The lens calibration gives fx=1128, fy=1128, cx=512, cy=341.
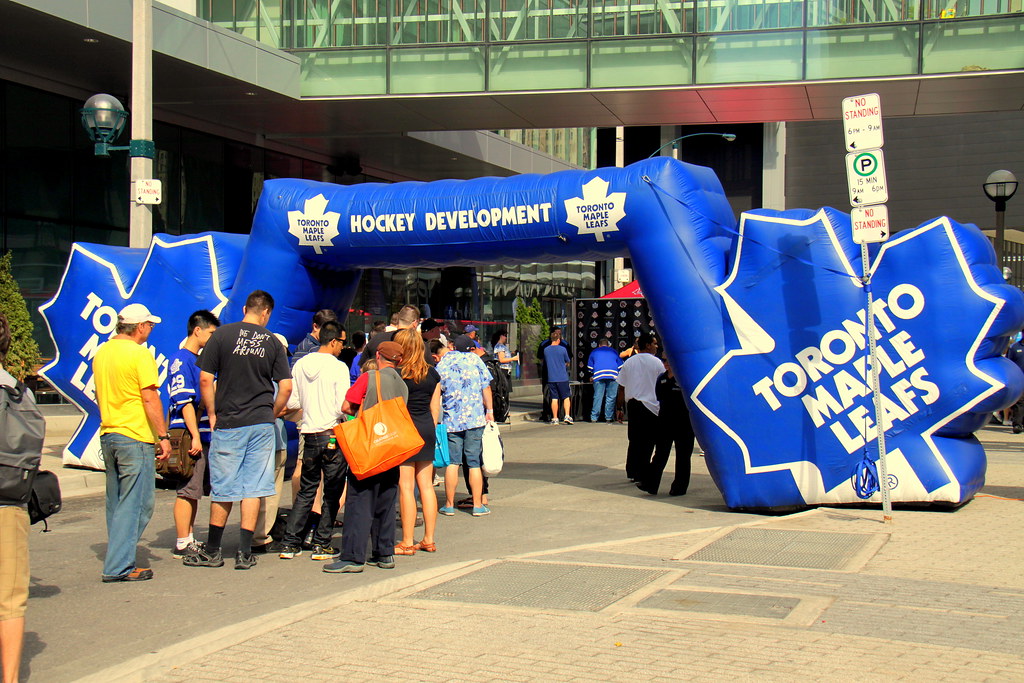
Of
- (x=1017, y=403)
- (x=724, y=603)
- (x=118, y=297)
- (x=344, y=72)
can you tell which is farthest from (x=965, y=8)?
(x=724, y=603)

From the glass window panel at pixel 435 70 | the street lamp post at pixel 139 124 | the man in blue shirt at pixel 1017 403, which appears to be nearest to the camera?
the street lamp post at pixel 139 124

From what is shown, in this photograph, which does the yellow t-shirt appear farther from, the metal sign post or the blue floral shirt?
the metal sign post

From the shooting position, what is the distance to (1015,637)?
5.84m

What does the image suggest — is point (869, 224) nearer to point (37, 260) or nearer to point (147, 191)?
point (147, 191)

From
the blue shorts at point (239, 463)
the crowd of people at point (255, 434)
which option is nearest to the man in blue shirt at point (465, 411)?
the crowd of people at point (255, 434)

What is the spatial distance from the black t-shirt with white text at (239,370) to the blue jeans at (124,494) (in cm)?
58

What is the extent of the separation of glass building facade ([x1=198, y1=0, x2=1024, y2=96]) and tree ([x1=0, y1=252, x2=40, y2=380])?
259 inches

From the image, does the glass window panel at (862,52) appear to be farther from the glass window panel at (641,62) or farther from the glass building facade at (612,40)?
the glass window panel at (641,62)

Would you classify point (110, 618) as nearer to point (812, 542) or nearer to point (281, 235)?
point (812, 542)

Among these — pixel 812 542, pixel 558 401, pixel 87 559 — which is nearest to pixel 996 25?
pixel 558 401

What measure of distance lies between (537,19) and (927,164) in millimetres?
23470

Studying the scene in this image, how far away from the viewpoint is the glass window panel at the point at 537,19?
811 inches

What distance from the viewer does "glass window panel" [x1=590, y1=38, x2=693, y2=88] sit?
2019 cm

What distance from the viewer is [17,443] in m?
4.87
